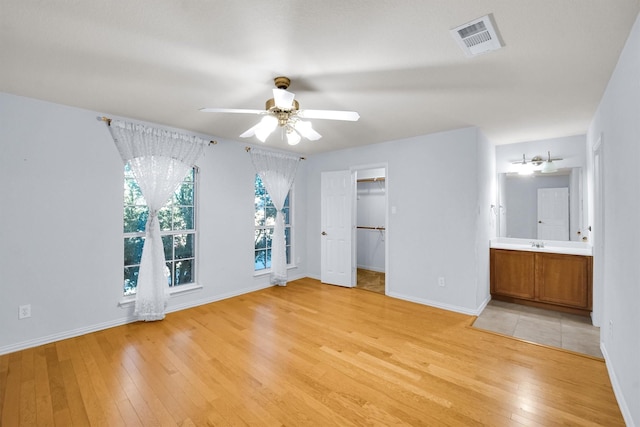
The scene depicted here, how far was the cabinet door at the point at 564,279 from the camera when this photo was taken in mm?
3578

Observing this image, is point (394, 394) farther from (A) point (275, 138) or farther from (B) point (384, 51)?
(A) point (275, 138)

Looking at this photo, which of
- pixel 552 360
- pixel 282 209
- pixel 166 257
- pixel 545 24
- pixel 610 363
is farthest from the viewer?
pixel 282 209

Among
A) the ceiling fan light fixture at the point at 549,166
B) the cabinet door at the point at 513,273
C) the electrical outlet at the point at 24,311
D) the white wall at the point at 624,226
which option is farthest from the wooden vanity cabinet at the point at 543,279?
the electrical outlet at the point at 24,311

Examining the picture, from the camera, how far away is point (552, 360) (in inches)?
99.6

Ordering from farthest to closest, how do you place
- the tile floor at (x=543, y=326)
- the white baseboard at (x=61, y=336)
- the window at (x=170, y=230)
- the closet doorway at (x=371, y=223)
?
the closet doorway at (x=371, y=223)
the window at (x=170, y=230)
the tile floor at (x=543, y=326)
the white baseboard at (x=61, y=336)

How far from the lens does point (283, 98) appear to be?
Result: 1979 millimetres

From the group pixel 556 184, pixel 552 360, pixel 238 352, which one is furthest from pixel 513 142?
pixel 238 352

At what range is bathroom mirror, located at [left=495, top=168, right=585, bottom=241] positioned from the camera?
3.99 meters

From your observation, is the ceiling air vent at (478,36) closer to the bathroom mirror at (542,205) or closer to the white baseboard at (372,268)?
the bathroom mirror at (542,205)

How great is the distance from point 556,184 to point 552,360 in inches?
108

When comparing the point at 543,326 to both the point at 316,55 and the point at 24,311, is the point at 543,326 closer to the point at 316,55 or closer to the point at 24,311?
the point at 316,55

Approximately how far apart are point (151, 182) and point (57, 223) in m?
0.97

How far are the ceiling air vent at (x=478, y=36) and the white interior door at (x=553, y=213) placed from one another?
133 inches

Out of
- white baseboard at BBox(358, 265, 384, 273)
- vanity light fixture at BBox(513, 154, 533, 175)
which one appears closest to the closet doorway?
white baseboard at BBox(358, 265, 384, 273)
